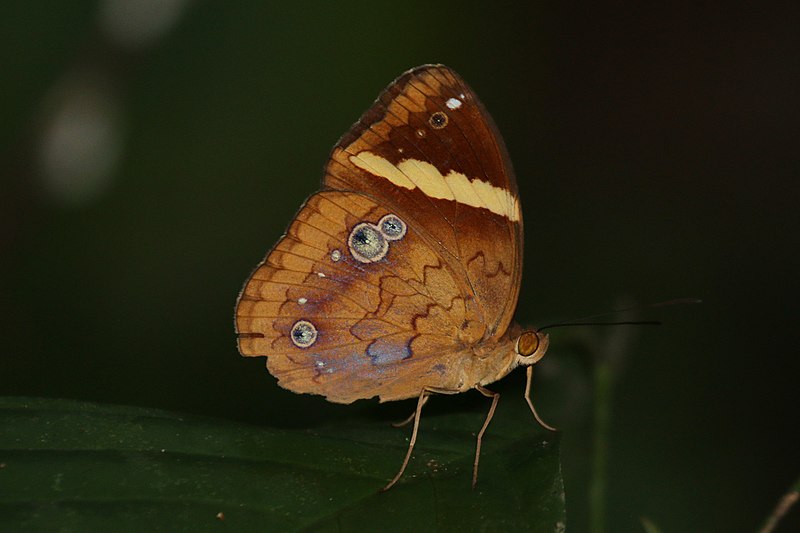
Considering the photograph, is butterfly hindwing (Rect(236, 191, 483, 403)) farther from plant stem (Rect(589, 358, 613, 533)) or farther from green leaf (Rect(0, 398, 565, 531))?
plant stem (Rect(589, 358, 613, 533))

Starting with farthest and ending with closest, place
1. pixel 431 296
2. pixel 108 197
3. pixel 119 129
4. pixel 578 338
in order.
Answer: pixel 108 197 < pixel 119 129 < pixel 578 338 < pixel 431 296

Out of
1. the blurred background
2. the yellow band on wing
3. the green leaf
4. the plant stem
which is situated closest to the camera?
the green leaf

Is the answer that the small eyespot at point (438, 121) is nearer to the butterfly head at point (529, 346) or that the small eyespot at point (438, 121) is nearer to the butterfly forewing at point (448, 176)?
the butterfly forewing at point (448, 176)

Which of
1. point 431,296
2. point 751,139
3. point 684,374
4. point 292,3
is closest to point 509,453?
point 431,296

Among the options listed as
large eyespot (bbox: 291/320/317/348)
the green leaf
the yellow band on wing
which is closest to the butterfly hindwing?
large eyespot (bbox: 291/320/317/348)

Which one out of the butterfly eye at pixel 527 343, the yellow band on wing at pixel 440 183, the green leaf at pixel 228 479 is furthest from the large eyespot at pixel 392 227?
the green leaf at pixel 228 479

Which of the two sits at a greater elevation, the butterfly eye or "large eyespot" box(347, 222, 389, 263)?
"large eyespot" box(347, 222, 389, 263)

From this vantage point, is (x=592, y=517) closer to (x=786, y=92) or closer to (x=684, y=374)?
(x=684, y=374)
